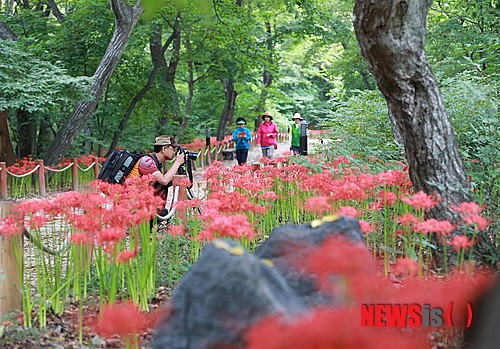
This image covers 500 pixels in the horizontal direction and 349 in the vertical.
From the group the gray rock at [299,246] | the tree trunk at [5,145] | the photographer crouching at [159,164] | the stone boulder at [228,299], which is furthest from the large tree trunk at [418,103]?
the tree trunk at [5,145]

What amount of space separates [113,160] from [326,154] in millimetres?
3130

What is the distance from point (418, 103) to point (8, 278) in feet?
10.7

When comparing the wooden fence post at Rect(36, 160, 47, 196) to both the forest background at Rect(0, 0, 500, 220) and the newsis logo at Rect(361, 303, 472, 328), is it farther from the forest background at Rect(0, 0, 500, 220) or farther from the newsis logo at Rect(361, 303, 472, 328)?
the newsis logo at Rect(361, 303, 472, 328)

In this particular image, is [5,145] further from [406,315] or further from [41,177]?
[406,315]

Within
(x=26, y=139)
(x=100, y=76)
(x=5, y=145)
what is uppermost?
(x=100, y=76)

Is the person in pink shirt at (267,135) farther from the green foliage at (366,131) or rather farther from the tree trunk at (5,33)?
the tree trunk at (5,33)

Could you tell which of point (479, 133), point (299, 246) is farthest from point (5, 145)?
point (299, 246)

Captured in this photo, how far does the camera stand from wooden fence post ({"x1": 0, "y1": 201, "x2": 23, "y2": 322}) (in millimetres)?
3600

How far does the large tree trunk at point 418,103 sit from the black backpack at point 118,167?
3.30 meters

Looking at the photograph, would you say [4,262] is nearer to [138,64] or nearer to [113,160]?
[113,160]

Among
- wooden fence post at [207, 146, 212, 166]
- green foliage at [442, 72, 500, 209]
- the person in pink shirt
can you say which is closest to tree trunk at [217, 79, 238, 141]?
wooden fence post at [207, 146, 212, 166]

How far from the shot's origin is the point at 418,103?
4348 mm

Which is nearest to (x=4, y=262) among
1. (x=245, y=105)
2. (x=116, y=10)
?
(x=116, y=10)

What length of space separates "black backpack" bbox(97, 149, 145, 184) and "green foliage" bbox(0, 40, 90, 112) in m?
4.92
